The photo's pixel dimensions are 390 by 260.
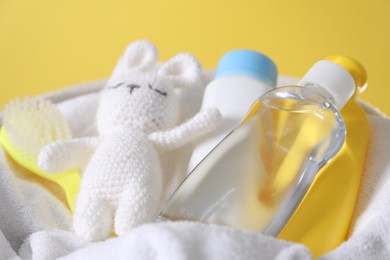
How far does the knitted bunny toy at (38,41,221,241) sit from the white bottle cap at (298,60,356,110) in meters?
0.09

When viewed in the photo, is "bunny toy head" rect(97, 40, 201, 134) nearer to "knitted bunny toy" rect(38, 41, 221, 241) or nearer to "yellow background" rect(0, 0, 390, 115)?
"knitted bunny toy" rect(38, 41, 221, 241)

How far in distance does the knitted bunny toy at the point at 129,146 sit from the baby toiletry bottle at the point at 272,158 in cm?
3

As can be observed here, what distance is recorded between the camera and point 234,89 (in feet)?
1.93

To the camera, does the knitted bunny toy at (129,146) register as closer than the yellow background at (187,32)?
Yes

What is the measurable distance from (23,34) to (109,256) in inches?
27.8

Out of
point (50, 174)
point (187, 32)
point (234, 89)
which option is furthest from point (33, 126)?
point (187, 32)

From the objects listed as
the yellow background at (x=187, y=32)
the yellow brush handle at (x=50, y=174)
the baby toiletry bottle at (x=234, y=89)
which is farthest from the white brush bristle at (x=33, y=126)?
the yellow background at (x=187, y=32)

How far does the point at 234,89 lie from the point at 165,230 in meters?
0.24

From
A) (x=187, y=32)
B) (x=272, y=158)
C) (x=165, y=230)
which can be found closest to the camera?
(x=165, y=230)

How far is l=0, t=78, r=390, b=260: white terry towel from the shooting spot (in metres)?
0.37

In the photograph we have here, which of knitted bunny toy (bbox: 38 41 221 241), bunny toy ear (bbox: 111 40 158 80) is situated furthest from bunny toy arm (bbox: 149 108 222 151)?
bunny toy ear (bbox: 111 40 158 80)

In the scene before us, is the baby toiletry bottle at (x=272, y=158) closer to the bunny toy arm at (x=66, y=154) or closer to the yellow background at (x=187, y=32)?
the bunny toy arm at (x=66, y=154)

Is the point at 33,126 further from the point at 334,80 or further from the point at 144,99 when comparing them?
the point at 334,80

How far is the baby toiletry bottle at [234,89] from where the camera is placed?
56 cm
